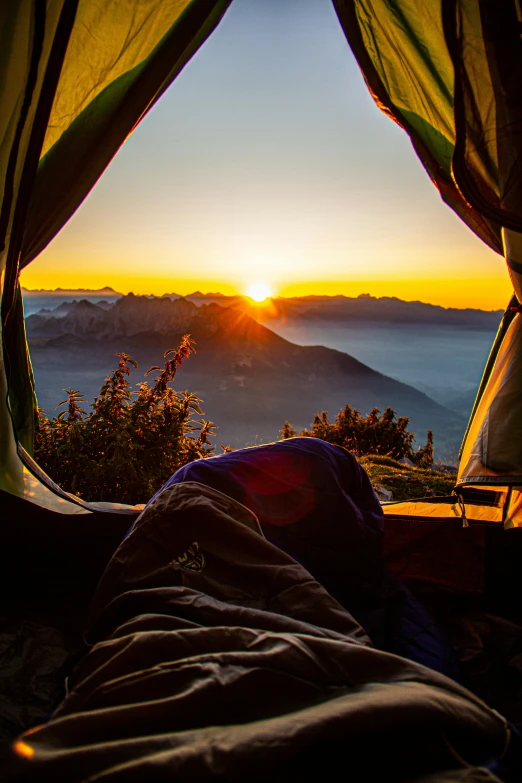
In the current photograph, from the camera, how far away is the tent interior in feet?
6.81

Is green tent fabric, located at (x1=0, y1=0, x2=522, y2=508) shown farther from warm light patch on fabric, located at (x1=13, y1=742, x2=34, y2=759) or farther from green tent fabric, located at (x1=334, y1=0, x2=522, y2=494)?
warm light patch on fabric, located at (x1=13, y1=742, x2=34, y2=759)

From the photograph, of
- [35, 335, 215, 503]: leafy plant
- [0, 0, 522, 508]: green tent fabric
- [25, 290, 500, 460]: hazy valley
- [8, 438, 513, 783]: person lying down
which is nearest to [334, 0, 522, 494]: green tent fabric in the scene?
[0, 0, 522, 508]: green tent fabric

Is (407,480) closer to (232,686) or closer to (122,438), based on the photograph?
(122,438)

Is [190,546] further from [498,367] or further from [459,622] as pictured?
[498,367]

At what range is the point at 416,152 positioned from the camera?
2465mm

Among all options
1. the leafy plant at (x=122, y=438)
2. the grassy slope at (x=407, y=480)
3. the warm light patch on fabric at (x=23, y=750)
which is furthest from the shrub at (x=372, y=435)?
the warm light patch on fabric at (x=23, y=750)

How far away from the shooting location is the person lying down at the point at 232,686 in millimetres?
748

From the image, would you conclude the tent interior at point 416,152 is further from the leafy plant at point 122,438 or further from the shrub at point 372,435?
the shrub at point 372,435

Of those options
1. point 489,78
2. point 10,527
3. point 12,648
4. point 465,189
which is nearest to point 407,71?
point 489,78

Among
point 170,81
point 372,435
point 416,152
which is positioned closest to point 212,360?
point 372,435

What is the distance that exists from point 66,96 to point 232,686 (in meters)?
2.58

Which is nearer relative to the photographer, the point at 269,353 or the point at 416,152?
the point at 416,152

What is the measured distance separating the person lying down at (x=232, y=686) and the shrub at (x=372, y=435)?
521cm

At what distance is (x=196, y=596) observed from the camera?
1201 millimetres
